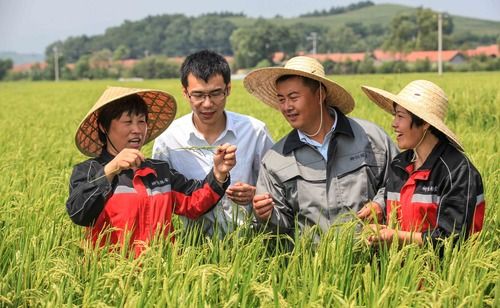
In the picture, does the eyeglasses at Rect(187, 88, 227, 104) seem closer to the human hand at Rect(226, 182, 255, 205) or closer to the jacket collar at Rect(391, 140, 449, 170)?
the human hand at Rect(226, 182, 255, 205)

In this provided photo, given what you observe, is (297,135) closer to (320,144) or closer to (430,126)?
(320,144)

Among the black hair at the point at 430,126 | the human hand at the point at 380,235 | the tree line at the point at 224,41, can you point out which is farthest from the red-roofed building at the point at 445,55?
A: the human hand at the point at 380,235

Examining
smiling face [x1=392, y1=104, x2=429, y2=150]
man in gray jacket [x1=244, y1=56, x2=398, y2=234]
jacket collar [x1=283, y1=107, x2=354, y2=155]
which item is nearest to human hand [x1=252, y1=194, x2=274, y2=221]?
man in gray jacket [x1=244, y1=56, x2=398, y2=234]

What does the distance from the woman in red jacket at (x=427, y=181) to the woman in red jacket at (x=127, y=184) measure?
686mm

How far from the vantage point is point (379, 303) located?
189cm

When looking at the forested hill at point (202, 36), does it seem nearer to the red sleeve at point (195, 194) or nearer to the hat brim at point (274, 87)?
the hat brim at point (274, 87)

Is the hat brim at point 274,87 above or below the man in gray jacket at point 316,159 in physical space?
above

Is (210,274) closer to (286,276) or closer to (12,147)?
(286,276)

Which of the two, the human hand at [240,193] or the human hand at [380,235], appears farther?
the human hand at [240,193]

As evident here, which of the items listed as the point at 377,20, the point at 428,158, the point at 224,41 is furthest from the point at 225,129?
the point at 377,20

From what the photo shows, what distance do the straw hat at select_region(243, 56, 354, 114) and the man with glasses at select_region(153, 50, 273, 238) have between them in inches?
5.5

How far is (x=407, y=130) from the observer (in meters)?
2.80

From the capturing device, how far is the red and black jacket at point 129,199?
2.77m

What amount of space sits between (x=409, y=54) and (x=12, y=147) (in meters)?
82.4
